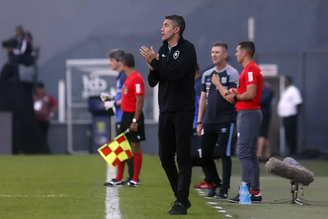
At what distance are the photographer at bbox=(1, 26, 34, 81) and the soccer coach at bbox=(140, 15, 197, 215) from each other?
12591 mm

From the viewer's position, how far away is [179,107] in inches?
261

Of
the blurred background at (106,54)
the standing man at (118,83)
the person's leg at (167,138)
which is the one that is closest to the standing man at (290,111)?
the blurred background at (106,54)

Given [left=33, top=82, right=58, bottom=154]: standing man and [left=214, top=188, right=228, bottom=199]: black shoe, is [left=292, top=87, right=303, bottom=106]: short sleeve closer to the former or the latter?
[left=33, top=82, right=58, bottom=154]: standing man

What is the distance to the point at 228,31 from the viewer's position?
2044cm

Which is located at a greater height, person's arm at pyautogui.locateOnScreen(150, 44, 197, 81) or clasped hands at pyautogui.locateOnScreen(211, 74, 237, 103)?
person's arm at pyautogui.locateOnScreen(150, 44, 197, 81)

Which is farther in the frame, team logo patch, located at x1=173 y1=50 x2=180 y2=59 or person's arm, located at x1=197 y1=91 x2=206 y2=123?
person's arm, located at x1=197 y1=91 x2=206 y2=123

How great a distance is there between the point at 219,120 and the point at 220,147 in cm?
32

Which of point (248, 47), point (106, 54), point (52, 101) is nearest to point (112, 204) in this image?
point (248, 47)

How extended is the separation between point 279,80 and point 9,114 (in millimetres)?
7151

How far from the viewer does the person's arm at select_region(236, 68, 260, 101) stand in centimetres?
788

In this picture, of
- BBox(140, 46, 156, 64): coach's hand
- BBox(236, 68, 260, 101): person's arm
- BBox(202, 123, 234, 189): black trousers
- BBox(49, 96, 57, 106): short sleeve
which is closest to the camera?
BBox(140, 46, 156, 64): coach's hand

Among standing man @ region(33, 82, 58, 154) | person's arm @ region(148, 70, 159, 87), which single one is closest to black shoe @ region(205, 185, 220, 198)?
person's arm @ region(148, 70, 159, 87)

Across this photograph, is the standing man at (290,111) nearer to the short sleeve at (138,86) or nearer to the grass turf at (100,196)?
the grass turf at (100,196)

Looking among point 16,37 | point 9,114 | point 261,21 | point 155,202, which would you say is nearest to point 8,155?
point 9,114
